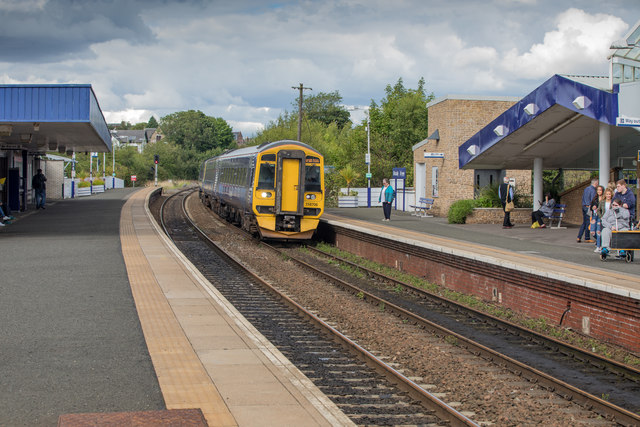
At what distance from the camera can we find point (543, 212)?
71.8ft

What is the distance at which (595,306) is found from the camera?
9562 millimetres

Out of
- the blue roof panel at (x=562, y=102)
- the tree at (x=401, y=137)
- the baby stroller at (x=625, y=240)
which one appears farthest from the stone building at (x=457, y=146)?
the tree at (x=401, y=137)

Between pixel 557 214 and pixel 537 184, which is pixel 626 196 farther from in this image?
pixel 537 184

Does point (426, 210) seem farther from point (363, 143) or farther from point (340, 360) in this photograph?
point (363, 143)

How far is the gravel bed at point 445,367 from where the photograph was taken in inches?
256

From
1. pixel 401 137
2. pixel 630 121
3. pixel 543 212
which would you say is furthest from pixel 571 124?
pixel 401 137

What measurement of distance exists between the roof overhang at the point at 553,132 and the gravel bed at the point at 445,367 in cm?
860

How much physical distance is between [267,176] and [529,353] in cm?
1320

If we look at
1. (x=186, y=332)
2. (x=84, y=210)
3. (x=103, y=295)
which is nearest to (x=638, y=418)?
(x=186, y=332)

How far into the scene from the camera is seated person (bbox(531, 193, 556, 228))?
21672 mm

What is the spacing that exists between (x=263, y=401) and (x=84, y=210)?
1103 inches

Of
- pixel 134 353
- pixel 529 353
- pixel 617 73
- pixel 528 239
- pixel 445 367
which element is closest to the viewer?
pixel 134 353

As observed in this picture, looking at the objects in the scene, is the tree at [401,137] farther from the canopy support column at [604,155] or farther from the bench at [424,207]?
the canopy support column at [604,155]

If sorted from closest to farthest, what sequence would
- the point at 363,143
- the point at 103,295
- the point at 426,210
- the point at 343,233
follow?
the point at 103,295 → the point at 343,233 → the point at 426,210 → the point at 363,143
